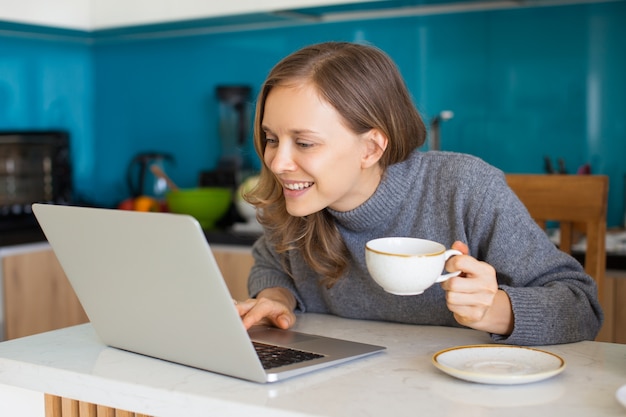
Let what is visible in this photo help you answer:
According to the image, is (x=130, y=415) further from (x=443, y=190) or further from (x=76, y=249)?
(x=443, y=190)

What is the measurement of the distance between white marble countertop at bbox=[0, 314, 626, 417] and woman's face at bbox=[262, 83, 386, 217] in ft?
0.80

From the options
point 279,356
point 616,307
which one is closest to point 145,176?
point 616,307

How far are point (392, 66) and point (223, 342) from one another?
0.64m

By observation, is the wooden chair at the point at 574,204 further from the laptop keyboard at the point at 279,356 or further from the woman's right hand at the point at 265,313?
the laptop keyboard at the point at 279,356

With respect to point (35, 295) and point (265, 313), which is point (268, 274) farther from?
point (35, 295)

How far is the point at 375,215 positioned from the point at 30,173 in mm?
2105

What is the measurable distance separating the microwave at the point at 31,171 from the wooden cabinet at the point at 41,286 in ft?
0.82

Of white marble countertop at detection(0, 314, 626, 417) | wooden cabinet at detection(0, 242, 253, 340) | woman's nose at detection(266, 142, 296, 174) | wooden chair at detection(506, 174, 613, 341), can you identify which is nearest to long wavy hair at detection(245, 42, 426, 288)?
woman's nose at detection(266, 142, 296, 174)

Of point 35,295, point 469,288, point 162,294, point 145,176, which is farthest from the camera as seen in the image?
point 145,176

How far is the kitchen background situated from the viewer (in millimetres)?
2715

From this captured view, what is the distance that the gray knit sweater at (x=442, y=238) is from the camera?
1.41m

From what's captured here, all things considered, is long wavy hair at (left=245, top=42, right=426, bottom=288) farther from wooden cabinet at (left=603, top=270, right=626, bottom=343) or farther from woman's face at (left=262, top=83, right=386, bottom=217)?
wooden cabinet at (left=603, top=270, right=626, bottom=343)

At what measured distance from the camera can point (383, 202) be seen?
1503 mm

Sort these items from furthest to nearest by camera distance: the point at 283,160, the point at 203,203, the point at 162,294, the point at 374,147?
1. the point at 203,203
2. the point at 374,147
3. the point at 283,160
4. the point at 162,294
